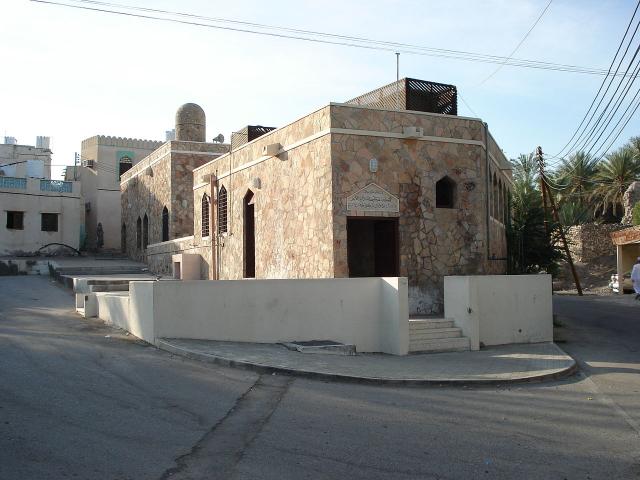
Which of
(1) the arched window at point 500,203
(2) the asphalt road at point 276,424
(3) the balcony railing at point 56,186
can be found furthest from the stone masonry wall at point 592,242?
(2) the asphalt road at point 276,424

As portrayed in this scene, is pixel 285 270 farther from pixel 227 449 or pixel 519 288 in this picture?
pixel 227 449

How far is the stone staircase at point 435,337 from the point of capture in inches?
476

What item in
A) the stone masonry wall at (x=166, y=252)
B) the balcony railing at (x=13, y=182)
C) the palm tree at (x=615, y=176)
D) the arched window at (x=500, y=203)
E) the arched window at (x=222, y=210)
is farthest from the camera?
the palm tree at (x=615, y=176)

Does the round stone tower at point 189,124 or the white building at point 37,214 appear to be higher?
the round stone tower at point 189,124

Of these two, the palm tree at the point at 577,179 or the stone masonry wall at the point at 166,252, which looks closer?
the stone masonry wall at the point at 166,252

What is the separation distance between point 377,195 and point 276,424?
822cm

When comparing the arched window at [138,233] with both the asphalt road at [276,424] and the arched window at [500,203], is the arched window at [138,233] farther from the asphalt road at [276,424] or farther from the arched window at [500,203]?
the asphalt road at [276,424]

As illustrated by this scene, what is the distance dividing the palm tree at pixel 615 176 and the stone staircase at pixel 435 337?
31403 mm

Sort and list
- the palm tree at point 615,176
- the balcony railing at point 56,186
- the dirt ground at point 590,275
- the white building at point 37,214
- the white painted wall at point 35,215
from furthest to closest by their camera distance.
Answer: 1. the palm tree at point 615,176
2. the dirt ground at point 590,275
3. the balcony railing at point 56,186
4. the white building at point 37,214
5. the white painted wall at point 35,215

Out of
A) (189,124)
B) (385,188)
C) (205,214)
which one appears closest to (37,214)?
(189,124)

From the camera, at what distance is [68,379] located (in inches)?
315

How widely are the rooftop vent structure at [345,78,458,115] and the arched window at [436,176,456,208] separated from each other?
2075 millimetres

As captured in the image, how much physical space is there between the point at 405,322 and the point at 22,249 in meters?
27.1

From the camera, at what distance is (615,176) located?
39312 millimetres
